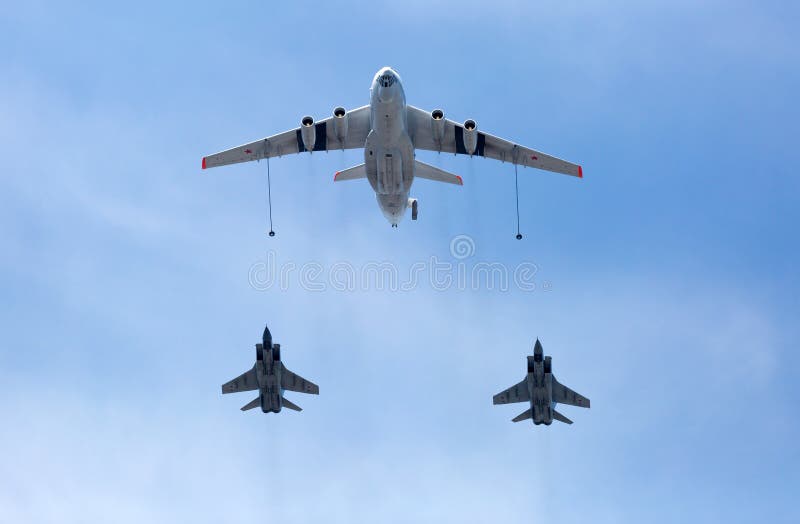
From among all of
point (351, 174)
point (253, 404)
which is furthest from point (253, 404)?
point (351, 174)

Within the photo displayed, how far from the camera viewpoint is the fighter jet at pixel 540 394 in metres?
68.1

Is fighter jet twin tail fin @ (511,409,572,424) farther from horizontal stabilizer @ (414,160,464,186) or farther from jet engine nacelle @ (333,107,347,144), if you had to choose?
jet engine nacelle @ (333,107,347,144)

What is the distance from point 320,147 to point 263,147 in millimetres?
3003

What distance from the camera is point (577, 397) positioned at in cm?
7094

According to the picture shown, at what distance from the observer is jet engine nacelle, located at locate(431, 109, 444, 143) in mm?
61219

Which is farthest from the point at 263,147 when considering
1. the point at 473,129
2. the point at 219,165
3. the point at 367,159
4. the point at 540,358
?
the point at 540,358

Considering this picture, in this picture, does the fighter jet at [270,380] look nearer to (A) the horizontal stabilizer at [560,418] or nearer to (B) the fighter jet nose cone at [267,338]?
(B) the fighter jet nose cone at [267,338]

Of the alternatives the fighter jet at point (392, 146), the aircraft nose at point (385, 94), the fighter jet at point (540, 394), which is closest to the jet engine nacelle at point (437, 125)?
the fighter jet at point (392, 146)

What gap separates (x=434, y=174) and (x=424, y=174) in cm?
52

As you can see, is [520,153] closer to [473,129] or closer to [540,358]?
[473,129]

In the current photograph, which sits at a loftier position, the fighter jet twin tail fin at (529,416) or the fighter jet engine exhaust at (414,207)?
the fighter jet engine exhaust at (414,207)

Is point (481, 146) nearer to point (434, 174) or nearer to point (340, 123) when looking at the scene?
point (434, 174)

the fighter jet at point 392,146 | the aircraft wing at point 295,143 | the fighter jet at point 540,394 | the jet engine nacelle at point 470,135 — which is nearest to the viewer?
the fighter jet at point 392,146

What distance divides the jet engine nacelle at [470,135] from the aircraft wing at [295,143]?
17.5ft
